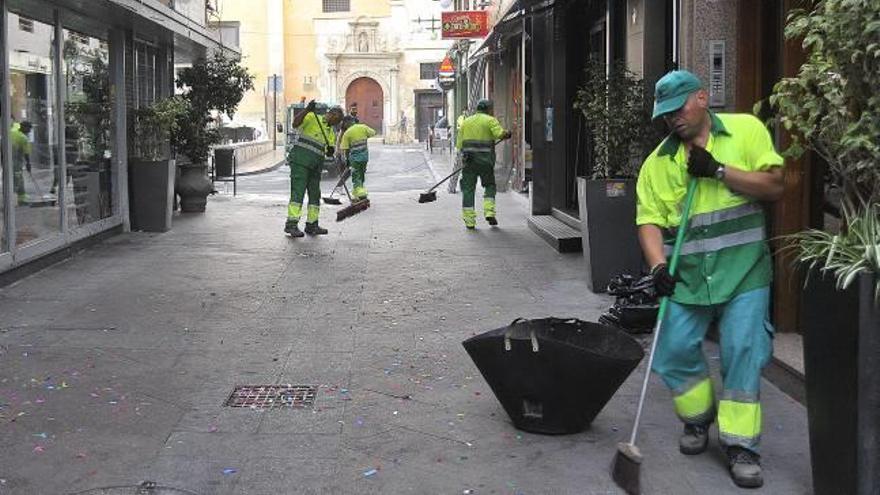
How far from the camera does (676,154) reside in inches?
177

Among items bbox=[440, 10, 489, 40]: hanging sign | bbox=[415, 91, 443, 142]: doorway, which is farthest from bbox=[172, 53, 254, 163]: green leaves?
bbox=[415, 91, 443, 142]: doorway

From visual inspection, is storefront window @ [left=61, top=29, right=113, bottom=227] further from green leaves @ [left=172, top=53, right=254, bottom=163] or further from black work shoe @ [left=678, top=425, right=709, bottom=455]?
black work shoe @ [left=678, top=425, right=709, bottom=455]

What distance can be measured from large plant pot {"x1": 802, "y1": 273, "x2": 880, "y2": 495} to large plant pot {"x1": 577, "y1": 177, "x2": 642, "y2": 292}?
15.0ft

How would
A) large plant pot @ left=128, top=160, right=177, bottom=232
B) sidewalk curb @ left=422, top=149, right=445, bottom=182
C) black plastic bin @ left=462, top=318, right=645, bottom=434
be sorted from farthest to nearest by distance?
sidewalk curb @ left=422, top=149, right=445, bottom=182, large plant pot @ left=128, top=160, right=177, bottom=232, black plastic bin @ left=462, top=318, right=645, bottom=434

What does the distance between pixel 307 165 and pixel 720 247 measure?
906 centimetres

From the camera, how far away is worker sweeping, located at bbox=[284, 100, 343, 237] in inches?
506

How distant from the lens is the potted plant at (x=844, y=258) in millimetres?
3553

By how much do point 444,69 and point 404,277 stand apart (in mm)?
24669

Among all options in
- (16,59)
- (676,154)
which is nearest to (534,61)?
(16,59)

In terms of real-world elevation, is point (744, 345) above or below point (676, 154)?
below

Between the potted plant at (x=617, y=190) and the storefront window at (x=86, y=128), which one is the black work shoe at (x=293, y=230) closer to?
the storefront window at (x=86, y=128)

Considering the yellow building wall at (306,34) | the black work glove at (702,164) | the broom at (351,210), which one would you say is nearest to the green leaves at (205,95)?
the broom at (351,210)

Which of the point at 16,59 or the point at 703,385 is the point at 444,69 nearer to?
the point at 16,59

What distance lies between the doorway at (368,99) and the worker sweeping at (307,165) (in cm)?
4329
